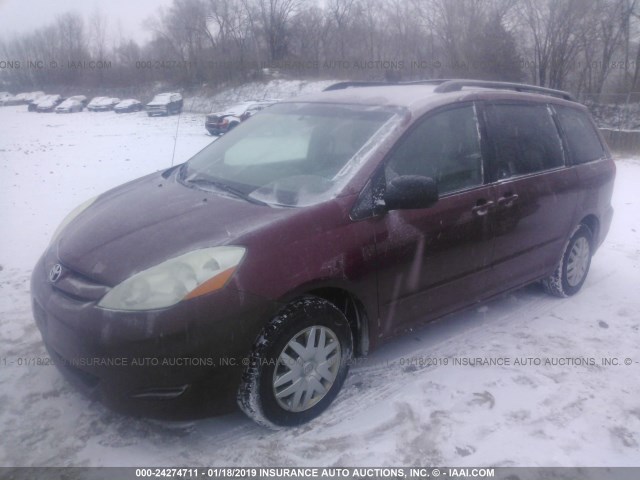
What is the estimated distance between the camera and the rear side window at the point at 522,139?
3578 mm

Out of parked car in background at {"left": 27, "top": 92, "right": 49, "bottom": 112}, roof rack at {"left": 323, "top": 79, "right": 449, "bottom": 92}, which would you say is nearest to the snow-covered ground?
roof rack at {"left": 323, "top": 79, "right": 449, "bottom": 92}

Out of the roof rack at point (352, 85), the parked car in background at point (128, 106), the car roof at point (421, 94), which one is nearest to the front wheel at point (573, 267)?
the car roof at point (421, 94)

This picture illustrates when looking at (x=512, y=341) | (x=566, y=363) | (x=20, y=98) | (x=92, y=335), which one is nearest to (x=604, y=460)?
(x=566, y=363)

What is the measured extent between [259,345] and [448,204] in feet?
4.91

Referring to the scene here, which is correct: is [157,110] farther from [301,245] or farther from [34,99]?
[301,245]

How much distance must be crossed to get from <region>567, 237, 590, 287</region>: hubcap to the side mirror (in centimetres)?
225

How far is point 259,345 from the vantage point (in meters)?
2.47

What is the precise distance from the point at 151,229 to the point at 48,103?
99.0 feet

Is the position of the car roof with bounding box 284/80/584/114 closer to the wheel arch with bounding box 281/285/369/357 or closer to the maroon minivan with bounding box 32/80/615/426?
the maroon minivan with bounding box 32/80/615/426

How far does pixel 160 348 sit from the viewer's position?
2250 mm

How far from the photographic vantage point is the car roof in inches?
130

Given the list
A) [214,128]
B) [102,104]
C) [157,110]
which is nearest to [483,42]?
[214,128]

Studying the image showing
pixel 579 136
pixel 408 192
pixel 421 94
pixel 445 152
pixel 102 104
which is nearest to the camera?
pixel 408 192

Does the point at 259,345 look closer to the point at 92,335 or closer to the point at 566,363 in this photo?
the point at 92,335
